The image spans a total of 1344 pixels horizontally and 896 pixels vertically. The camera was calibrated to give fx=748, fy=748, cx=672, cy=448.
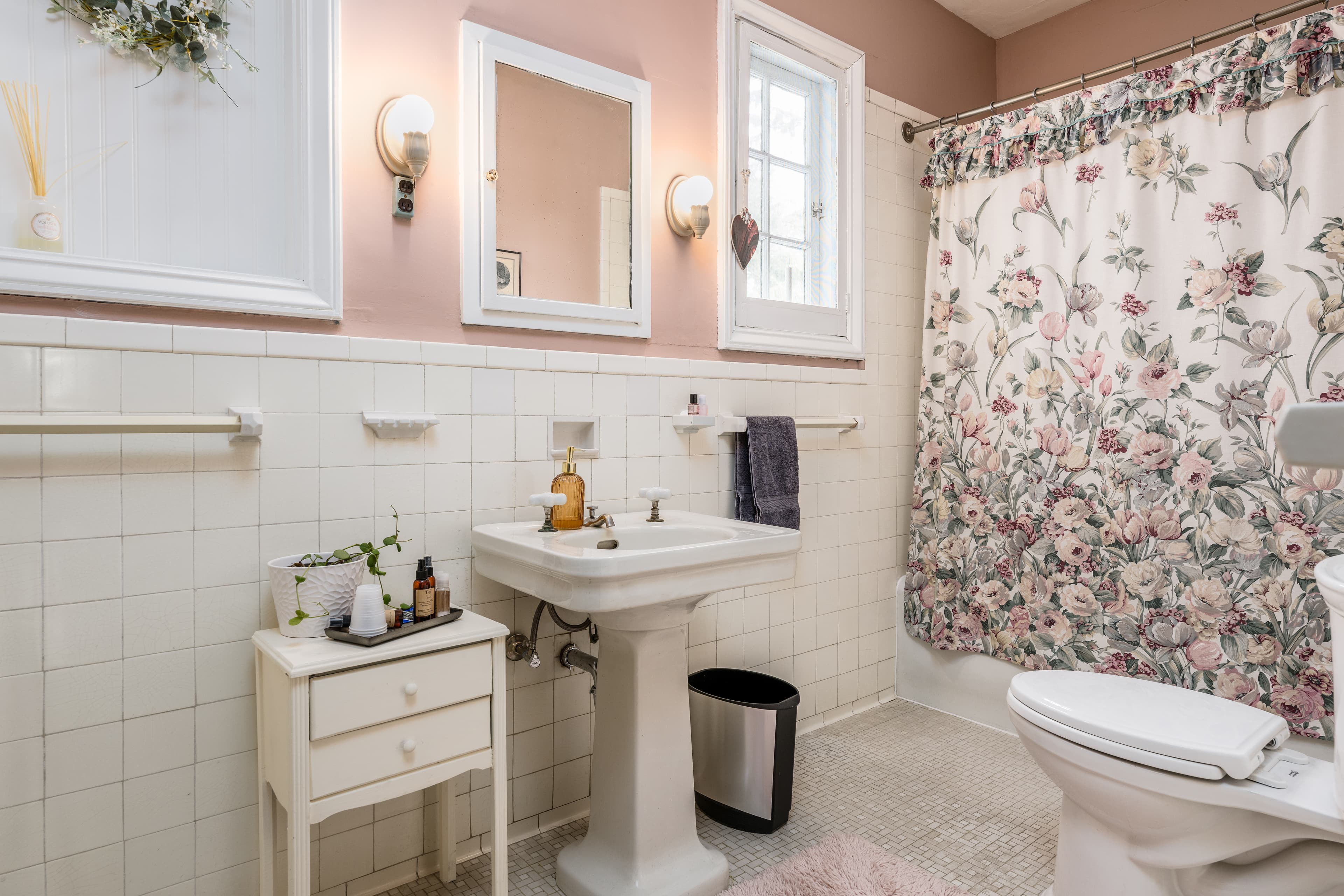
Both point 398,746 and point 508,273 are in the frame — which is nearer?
point 398,746

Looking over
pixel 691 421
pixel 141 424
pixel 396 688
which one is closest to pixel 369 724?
pixel 396 688

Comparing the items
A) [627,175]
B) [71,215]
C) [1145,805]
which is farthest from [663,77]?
[1145,805]

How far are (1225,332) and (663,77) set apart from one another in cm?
162

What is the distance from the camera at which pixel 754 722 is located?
6.16 feet

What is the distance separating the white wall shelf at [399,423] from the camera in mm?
1562

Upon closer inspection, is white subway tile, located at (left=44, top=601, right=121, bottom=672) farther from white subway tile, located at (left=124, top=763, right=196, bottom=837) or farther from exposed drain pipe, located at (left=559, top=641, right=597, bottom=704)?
exposed drain pipe, located at (left=559, top=641, right=597, bottom=704)

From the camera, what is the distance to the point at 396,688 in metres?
1.29

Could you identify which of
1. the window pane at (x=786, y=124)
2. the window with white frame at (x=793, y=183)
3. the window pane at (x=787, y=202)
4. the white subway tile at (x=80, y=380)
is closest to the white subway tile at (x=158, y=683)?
the white subway tile at (x=80, y=380)

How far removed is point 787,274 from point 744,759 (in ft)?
4.79

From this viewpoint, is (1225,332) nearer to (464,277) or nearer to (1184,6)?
(1184,6)

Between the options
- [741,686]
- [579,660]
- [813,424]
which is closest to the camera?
[579,660]

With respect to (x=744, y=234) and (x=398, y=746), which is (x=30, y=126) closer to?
(x=398, y=746)

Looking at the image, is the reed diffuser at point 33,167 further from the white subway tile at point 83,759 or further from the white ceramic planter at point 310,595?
the white subway tile at point 83,759

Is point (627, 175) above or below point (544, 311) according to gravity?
above
